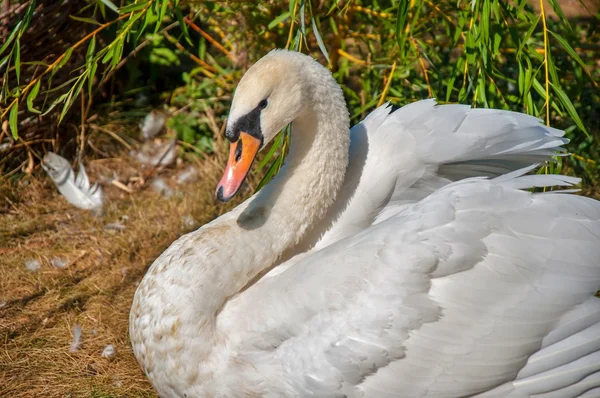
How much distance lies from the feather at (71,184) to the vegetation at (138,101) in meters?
0.07

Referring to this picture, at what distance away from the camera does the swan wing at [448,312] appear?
2.53 metres

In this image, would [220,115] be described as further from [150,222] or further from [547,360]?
[547,360]

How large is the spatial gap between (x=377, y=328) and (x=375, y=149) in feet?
2.97

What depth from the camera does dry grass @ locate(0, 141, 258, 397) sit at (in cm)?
330

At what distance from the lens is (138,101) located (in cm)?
531

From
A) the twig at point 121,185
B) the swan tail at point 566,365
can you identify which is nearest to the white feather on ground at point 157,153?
the twig at point 121,185

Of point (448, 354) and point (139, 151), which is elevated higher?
point (448, 354)

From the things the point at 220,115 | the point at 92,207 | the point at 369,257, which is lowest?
the point at 92,207

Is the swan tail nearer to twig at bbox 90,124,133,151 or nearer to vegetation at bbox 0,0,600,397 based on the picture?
vegetation at bbox 0,0,600,397

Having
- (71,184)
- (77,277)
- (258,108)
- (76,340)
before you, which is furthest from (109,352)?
(71,184)

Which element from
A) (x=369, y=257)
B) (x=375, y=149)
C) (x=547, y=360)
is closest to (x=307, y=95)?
(x=375, y=149)

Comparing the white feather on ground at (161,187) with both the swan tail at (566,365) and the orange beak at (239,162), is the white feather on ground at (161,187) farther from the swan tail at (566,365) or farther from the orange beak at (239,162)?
the swan tail at (566,365)

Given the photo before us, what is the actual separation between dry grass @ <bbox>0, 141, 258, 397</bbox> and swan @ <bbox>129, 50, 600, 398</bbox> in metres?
0.54

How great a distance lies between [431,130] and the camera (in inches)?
122
